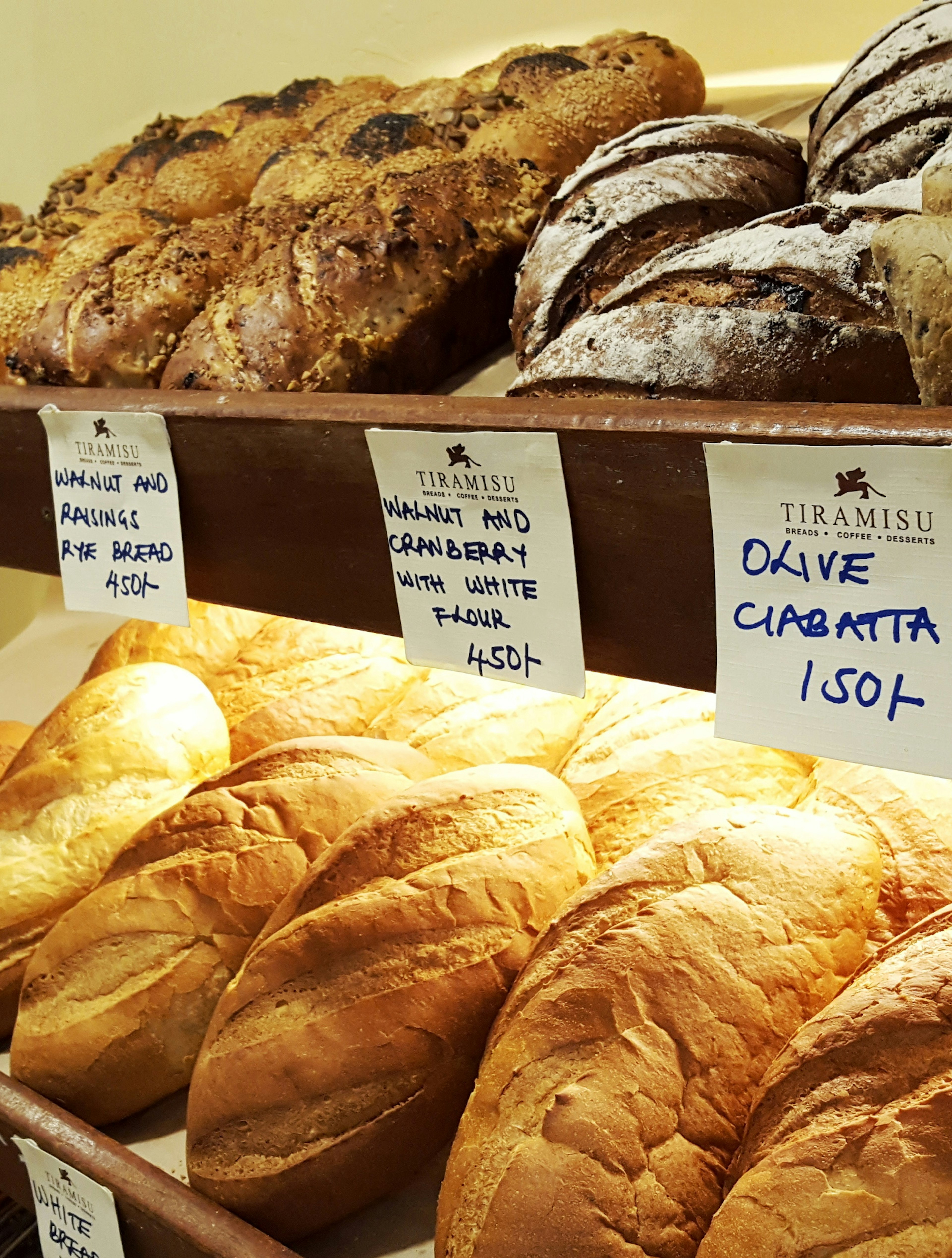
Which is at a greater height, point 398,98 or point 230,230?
point 398,98

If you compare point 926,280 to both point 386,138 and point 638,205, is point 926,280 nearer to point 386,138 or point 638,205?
point 638,205

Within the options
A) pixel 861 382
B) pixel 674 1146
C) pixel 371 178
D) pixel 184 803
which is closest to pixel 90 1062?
pixel 184 803

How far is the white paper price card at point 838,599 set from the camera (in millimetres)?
516

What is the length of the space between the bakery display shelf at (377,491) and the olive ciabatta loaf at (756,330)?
0.09 meters

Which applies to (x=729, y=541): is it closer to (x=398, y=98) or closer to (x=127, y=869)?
(x=127, y=869)

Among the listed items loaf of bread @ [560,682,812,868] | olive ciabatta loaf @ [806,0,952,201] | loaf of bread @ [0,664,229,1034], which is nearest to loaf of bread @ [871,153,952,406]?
olive ciabatta loaf @ [806,0,952,201]

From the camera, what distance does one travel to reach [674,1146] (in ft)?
2.33

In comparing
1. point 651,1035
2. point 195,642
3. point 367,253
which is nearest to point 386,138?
point 367,253

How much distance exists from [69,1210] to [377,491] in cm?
75

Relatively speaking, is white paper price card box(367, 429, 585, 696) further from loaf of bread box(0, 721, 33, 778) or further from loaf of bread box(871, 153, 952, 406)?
loaf of bread box(0, 721, 33, 778)

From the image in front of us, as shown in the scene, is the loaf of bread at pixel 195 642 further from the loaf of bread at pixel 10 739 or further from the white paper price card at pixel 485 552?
the white paper price card at pixel 485 552

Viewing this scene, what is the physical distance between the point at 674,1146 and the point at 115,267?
1024mm

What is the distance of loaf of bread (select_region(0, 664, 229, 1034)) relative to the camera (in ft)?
3.79

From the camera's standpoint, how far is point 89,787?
1.19 meters
